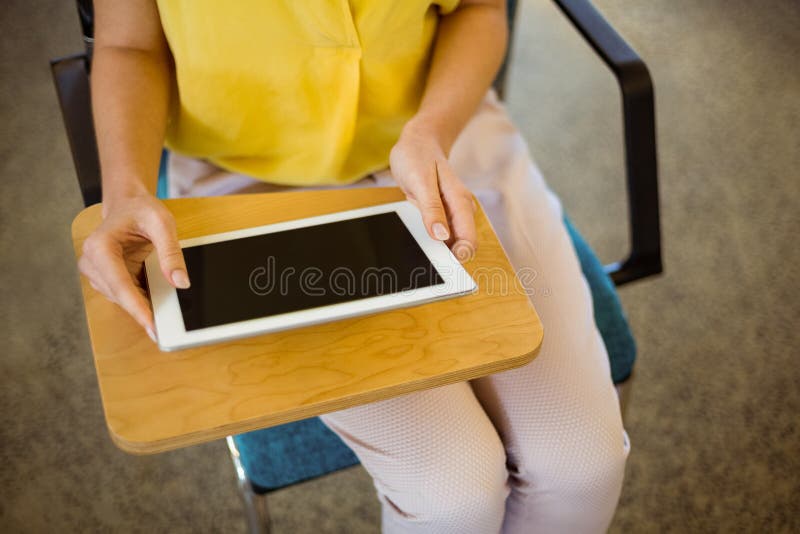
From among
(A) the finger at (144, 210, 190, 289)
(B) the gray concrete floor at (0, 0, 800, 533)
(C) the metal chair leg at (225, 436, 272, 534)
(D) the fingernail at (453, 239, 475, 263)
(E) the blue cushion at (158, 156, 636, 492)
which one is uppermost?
(A) the finger at (144, 210, 190, 289)

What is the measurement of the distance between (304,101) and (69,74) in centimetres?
32

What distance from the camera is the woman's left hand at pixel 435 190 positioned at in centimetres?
67

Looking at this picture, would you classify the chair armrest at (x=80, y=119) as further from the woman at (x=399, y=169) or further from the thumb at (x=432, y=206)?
the thumb at (x=432, y=206)

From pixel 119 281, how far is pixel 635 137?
685 millimetres

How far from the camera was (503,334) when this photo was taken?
2.10 ft

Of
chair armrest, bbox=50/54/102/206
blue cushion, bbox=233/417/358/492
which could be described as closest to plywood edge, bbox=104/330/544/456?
blue cushion, bbox=233/417/358/492

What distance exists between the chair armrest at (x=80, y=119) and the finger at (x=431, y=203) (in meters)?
0.39

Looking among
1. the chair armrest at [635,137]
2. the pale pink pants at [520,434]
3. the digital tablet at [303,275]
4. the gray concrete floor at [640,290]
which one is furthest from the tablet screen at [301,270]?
the gray concrete floor at [640,290]

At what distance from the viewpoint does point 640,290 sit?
5.03 ft

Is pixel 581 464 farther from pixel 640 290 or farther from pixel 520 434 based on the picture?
pixel 640 290

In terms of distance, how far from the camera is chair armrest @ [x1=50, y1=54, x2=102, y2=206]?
840mm

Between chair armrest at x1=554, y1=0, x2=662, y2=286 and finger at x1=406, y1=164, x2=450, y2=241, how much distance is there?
36 cm

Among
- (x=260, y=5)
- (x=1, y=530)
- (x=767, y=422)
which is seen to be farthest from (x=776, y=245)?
(x=1, y=530)

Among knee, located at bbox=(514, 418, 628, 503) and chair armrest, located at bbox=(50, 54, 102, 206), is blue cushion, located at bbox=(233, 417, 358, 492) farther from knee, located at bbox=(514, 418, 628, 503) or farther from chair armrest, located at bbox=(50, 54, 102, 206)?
chair armrest, located at bbox=(50, 54, 102, 206)
